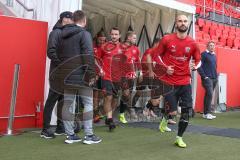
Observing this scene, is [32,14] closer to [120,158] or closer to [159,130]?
[159,130]

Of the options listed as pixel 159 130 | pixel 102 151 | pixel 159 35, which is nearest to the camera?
pixel 102 151

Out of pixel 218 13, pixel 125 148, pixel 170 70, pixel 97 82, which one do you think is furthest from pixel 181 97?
pixel 218 13

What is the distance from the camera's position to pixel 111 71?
22.5ft

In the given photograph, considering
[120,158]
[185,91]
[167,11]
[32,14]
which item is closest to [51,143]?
[120,158]

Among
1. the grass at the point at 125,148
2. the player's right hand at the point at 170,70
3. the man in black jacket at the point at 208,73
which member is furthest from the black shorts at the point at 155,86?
the man in black jacket at the point at 208,73

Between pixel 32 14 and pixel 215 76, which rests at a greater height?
pixel 32 14

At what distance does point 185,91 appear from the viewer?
18.5ft

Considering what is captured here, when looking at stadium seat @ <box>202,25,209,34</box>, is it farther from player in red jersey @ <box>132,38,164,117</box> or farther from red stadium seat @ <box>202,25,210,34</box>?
player in red jersey @ <box>132,38,164,117</box>

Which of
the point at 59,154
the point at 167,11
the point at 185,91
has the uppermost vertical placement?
A: the point at 167,11

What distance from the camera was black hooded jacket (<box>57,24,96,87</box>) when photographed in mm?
5223

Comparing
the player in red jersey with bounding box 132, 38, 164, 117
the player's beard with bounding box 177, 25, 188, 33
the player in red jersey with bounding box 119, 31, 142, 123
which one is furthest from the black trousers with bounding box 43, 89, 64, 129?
the player's beard with bounding box 177, 25, 188, 33

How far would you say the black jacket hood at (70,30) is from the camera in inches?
209

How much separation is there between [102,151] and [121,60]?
2.53 meters

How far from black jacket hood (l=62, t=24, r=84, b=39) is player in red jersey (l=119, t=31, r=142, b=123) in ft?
5.73
